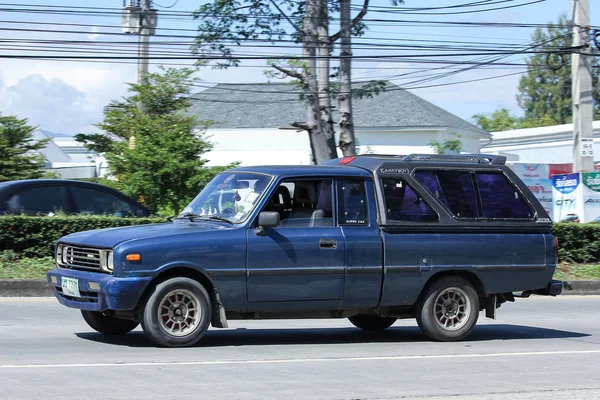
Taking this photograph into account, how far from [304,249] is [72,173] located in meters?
36.1

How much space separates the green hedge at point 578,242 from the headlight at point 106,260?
12145mm

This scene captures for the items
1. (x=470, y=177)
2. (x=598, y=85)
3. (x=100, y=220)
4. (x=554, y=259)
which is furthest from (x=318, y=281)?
(x=598, y=85)

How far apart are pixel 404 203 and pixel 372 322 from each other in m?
1.93

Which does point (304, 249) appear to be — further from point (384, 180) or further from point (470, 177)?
point (470, 177)

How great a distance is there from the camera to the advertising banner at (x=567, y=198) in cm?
2123

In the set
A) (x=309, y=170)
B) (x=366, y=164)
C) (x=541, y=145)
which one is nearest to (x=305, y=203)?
(x=309, y=170)

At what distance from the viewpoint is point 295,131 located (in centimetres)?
4356

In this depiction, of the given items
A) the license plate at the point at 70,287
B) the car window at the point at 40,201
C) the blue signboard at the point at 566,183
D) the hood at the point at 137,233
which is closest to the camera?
the hood at the point at 137,233

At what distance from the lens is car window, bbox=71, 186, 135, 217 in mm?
15781

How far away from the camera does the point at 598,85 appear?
77.0 meters

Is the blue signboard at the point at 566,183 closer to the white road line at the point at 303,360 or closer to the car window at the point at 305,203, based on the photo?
the white road line at the point at 303,360

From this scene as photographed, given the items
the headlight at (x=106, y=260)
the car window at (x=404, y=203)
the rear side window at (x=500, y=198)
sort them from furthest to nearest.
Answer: the rear side window at (x=500, y=198) < the car window at (x=404, y=203) < the headlight at (x=106, y=260)

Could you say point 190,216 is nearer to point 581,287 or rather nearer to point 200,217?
point 200,217

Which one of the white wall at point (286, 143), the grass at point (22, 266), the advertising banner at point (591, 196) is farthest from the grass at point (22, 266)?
the white wall at point (286, 143)
